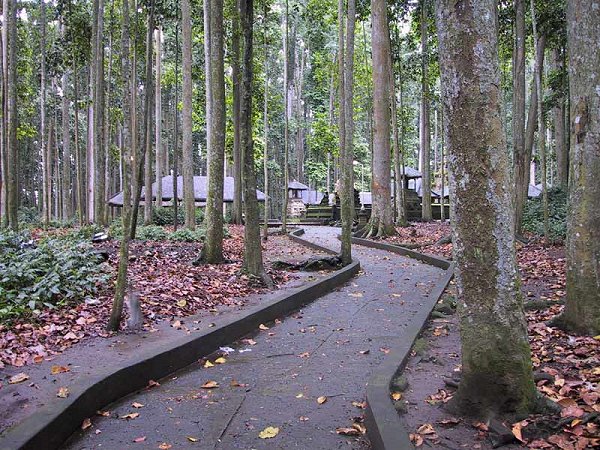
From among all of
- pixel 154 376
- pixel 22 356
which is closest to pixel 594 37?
pixel 154 376

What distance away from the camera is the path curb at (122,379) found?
3.09 m

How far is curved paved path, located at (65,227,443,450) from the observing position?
3457 millimetres

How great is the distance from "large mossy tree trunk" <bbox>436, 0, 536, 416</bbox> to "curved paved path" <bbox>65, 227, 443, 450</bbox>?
3.51 ft

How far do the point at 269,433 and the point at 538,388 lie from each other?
2056mm

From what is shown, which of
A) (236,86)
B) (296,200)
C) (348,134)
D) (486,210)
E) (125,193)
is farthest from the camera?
(296,200)

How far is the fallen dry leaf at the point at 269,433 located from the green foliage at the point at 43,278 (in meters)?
3.69

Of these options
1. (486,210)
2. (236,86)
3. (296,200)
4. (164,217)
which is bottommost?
(164,217)

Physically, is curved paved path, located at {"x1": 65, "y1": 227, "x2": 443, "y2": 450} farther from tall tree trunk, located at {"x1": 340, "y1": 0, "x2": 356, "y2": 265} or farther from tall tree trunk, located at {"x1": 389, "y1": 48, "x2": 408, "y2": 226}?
tall tree trunk, located at {"x1": 389, "y1": 48, "x2": 408, "y2": 226}

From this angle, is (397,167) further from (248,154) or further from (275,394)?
(275,394)

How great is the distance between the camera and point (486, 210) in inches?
128

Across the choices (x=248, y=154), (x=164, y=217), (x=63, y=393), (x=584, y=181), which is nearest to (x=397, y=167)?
(x=248, y=154)

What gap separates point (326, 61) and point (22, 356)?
3611 centimetres

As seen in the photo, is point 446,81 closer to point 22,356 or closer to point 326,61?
point 22,356

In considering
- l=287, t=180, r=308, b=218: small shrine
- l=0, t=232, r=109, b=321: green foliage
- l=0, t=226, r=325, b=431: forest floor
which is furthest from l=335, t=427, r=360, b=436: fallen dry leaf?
l=287, t=180, r=308, b=218: small shrine
